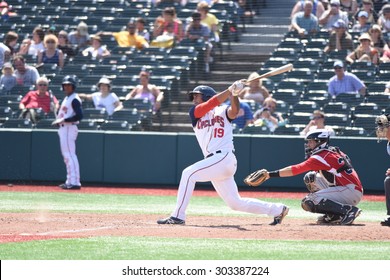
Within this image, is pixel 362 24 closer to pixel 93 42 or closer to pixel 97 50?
pixel 97 50

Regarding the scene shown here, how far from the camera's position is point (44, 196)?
15.3 metres

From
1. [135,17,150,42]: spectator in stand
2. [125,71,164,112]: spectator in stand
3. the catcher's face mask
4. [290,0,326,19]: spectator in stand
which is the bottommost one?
[125,71,164,112]: spectator in stand

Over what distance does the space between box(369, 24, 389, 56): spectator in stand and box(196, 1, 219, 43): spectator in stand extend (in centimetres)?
338

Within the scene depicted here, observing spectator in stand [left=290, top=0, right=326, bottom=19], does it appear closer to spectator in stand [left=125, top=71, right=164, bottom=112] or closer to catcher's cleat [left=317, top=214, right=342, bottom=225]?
spectator in stand [left=125, top=71, right=164, bottom=112]

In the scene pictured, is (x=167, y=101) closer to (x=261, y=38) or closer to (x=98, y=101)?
(x=98, y=101)

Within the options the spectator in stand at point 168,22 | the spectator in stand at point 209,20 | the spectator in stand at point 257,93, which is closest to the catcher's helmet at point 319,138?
the spectator in stand at point 257,93

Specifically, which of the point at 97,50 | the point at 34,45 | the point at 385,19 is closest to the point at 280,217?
the point at 385,19

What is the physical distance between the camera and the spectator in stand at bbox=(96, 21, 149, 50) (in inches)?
792

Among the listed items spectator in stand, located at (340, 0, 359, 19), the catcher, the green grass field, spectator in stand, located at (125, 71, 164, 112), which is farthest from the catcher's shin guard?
spectator in stand, located at (340, 0, 359, 19)

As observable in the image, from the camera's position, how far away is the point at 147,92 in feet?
60.3

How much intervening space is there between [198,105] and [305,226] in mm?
1876

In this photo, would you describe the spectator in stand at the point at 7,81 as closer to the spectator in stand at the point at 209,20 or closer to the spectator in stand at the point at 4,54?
the spectator in stand at the point at 4,54

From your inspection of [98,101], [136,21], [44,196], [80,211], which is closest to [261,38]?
[136,21]

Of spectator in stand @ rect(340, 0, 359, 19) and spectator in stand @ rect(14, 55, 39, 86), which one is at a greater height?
spectator in stand @ rect(340, 0, 359, 19)
